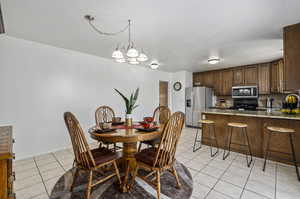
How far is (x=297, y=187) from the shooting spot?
1.82 meters

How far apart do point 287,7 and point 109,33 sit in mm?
2570

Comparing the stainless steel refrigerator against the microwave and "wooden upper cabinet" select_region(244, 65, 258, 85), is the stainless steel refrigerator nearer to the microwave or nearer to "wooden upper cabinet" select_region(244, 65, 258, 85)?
the microwave

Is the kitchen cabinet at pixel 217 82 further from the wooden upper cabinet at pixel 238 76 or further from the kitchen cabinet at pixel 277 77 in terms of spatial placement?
the kitchen cabinet at pixel 277 77

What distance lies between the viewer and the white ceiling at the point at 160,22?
1696 mm

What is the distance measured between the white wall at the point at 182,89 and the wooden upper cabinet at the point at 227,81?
1.31 m

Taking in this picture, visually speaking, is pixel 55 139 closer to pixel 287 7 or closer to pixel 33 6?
pixel 33 6

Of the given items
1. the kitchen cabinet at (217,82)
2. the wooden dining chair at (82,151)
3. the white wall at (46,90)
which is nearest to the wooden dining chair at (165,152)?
the wooden dining chair at (82,151)

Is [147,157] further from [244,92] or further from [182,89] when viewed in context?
[244,92]

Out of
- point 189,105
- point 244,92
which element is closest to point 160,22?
point 189,105

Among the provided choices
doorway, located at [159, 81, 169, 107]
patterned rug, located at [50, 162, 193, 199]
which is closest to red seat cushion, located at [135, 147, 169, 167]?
patterned rug, located at [50, 162, 193, 199]

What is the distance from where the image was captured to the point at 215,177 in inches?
80.4

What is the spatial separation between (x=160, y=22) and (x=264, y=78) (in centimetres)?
430

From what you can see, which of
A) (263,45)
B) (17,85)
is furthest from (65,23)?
(263,45)

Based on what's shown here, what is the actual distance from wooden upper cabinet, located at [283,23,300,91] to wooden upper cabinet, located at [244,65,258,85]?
2753mm
